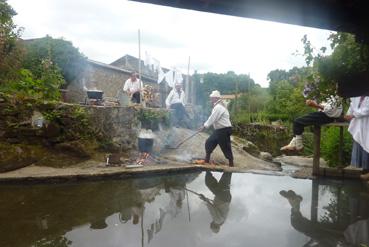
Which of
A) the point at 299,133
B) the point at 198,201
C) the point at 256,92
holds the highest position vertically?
the point at 256,92

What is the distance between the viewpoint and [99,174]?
22.4ft

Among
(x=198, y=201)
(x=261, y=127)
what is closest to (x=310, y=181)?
(x=198, y=201)

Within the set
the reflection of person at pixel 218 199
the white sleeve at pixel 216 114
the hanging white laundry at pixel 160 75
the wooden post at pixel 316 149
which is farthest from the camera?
the hanging white laundry at pixel 160 75

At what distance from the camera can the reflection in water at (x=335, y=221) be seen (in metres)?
4.08

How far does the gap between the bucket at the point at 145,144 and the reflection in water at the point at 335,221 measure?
159 inches

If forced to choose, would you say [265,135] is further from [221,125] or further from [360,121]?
[360,121]

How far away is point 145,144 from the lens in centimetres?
906

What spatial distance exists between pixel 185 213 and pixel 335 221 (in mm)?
2217

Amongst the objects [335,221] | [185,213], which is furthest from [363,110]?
[185,213]

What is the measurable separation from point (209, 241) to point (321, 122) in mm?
4220

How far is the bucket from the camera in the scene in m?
9.02

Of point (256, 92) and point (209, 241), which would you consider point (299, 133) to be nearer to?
point (209, 241)

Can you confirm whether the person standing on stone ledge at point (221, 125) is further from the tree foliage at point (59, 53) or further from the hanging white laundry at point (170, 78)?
the tree foliage at point (59, 53)

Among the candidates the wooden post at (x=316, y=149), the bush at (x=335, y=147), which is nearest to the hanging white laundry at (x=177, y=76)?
the bush at (x=335, y=147)
